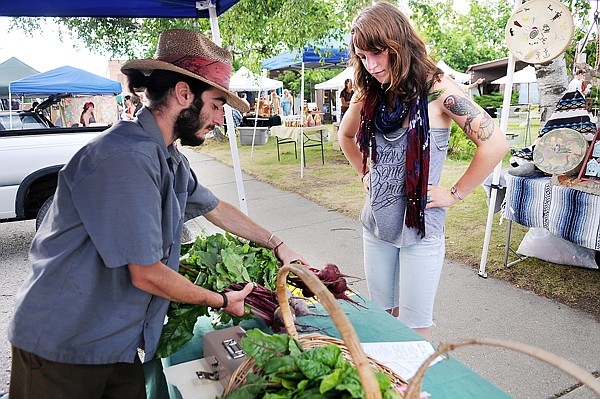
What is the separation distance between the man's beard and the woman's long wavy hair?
831 millimetres

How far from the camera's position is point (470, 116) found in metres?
2.07

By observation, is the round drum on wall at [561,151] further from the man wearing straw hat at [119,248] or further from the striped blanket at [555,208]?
the man wearing straw hat at [119,248]

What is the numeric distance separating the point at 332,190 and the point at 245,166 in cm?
390

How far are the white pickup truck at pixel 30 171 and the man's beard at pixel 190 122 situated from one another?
14.7 ft

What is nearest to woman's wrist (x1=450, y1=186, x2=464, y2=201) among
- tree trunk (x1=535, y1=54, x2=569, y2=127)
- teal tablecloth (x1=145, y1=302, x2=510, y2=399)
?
teal tablecloth (x1=145, y1=302, x2=510, y2=399)

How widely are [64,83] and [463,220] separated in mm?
13865

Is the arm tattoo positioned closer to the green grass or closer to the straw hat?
the straw hat

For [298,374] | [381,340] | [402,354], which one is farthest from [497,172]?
[298,374]

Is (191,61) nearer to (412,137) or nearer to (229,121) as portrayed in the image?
(412,137)

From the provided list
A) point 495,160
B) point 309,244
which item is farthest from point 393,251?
point 309,244

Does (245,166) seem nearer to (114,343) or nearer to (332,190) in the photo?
(332,190)

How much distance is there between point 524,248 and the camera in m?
4.72

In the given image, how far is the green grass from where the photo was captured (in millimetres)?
4168

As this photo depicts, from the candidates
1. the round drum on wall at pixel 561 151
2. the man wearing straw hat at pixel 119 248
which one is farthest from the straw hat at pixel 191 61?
the round drum on wall at pixel 561 151
